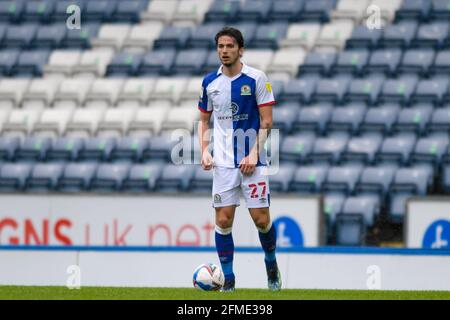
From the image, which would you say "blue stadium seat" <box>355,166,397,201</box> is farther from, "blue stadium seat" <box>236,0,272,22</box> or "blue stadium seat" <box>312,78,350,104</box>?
"blue stadium seat" <box>236,0,272,22</box>

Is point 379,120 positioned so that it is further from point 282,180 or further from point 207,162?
point 207,162

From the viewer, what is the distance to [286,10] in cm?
2072

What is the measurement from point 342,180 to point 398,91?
2.16 metres

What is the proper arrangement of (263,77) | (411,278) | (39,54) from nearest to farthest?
(263,77) → (411,278) → (39,54)

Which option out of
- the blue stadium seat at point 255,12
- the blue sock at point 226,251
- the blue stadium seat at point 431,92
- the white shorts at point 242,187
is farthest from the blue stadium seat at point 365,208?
the white shorts at point 242,187

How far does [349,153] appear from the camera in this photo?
16984mm

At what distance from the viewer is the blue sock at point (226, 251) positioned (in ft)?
33.2

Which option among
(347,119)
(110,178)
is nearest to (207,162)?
(110,178)

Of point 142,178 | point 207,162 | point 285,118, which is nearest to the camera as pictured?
point 207,162

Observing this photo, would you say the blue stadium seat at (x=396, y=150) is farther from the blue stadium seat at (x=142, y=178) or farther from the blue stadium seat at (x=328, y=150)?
the blue stadium seat at (x=142, y=178)
